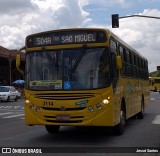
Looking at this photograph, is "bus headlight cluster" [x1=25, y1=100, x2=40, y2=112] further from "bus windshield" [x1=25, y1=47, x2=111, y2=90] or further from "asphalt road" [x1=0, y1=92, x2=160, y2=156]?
"asphalt road" [x1=0, y1=92, x2=160, y2=156]

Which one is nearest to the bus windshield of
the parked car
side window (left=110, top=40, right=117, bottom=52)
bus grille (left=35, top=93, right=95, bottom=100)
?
bus grille (left=35, top=93, right=95, bottom=100)

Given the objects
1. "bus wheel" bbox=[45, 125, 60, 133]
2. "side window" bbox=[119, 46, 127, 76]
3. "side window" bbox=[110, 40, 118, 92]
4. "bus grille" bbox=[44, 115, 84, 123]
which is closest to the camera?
"bus grille" bbox=[44, 115, 84, 123]

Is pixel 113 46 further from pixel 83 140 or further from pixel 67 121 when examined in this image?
pixel 83 140

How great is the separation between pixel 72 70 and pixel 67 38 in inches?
39.1

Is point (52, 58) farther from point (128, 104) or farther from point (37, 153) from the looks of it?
point (128, 104)

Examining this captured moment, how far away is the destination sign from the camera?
12016mm

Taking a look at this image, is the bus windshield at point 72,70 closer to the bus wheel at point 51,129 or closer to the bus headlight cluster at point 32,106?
the bus headlight cluster at point 32,106

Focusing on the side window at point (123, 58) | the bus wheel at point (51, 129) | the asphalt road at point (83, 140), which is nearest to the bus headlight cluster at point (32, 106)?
the asphalt road at point (83, 140)

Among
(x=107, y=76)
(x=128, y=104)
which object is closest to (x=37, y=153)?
(x=107, y=76)

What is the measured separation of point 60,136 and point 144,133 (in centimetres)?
272

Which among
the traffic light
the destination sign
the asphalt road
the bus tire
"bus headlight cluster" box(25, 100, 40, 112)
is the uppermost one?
the traffic light

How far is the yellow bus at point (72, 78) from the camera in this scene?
1152 cm

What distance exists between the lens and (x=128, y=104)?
1509 cm

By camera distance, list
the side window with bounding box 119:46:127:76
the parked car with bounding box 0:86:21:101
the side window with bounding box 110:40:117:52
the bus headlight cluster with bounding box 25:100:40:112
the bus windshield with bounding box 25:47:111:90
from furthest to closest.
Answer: the parked car with bounding box 0:86:21:101 → the side window with bounding box 119:46:127:76 → the side window with bounding box 110:40:117:52 → the bus headlight cluster with bounding box 25:100:40:112 → the bus windshield with bounding box 25:47:111:90
